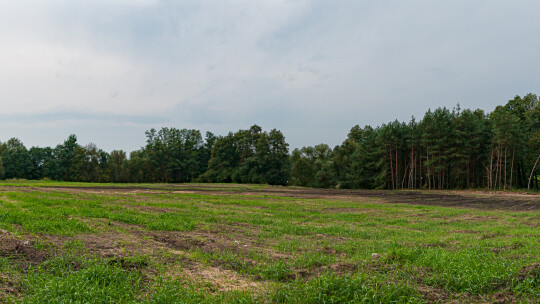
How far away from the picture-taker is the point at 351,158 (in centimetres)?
7381

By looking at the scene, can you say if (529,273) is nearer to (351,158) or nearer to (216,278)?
(216,278)

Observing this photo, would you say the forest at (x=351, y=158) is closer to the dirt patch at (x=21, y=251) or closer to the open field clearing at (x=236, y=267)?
the open field clearing at (x=236, y=267)

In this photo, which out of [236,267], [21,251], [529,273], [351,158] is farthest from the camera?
[351,158]

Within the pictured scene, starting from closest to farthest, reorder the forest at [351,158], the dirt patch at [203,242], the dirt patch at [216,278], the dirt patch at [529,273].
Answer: the dirt patch at [529,273] < the dirt patch at [216,278] < the dirt patch at [203,242] < the forest at [351,158]

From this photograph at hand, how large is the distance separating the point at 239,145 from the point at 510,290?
87.5 metres

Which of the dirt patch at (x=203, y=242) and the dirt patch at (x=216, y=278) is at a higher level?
the dirt patch at (x=216, y=278)

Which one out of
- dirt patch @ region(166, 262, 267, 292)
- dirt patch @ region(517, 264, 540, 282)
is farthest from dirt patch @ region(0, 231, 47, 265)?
dirt patch @ region(517, 264, 540, 282)

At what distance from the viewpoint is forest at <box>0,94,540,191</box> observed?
52.3 metres

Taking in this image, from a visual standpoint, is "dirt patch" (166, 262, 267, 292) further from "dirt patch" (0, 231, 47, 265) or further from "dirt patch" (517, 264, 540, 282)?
"dirt patch" (517, 264, 540, 282)

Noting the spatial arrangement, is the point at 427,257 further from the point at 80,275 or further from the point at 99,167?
the point at 99,167

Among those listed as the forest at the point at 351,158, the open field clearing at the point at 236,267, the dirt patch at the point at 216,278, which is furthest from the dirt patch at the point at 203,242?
the forest at the point at 351,158

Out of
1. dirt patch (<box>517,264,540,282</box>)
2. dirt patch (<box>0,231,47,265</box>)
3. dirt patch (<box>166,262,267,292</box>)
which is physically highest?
dirt patch (<box>517,264,540,282</box>)

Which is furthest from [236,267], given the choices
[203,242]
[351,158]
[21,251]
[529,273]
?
[351,158]

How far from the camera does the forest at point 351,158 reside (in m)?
52.3
